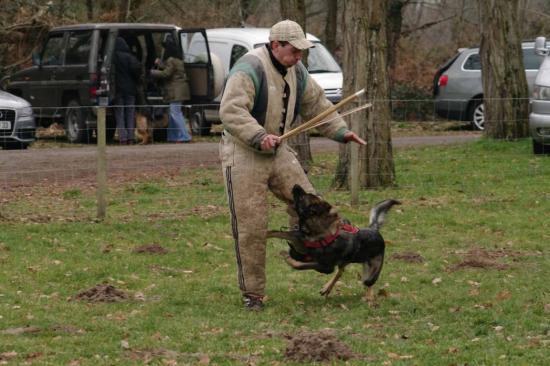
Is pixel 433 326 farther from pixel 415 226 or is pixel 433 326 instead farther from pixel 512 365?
pixel 415 226

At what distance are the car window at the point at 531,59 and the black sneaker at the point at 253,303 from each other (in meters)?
17.3

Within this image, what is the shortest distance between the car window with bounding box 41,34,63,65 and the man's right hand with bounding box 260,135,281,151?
15.2 meters

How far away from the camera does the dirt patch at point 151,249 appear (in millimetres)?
10828

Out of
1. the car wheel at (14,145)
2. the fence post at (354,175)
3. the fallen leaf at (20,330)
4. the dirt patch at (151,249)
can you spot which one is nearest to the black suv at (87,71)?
the car wheel at (14,145)

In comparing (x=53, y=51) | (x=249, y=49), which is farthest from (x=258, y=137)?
(x=249, y=49)

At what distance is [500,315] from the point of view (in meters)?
7.94

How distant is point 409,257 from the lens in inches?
412

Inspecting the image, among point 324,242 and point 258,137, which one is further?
point 324,242

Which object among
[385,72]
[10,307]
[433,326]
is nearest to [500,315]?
[433,326]

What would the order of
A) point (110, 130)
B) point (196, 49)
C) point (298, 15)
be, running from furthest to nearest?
point (196, 49) < point (110, 130) < point (298, 15)

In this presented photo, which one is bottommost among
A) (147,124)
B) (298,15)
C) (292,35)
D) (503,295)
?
(503,295)

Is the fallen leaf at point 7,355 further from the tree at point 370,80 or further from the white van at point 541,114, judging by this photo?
the white van at point 541,114

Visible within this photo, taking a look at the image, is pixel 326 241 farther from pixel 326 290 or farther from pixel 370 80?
pixel 370 80

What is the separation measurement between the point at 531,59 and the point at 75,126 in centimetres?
973
